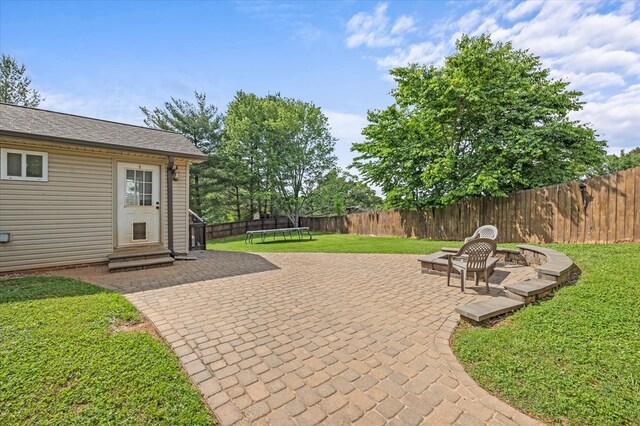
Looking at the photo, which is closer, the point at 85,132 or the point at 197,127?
the point at 85,132

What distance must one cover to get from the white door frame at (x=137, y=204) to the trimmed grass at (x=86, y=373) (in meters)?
3.68

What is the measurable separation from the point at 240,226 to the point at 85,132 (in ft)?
51.5

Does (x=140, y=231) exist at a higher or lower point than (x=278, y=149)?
lower

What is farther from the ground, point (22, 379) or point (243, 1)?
point (243, 1)

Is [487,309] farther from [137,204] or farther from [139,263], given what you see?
[137,204]

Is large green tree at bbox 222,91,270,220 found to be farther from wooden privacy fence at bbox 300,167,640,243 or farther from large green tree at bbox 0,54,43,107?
large green tree at bbox 0,54,43,107

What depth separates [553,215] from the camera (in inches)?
328

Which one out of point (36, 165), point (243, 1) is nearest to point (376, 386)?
point (36, 165)

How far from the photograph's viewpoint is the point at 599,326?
2.89 m

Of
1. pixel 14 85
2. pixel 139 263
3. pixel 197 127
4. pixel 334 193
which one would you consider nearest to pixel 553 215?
pixel 139 263

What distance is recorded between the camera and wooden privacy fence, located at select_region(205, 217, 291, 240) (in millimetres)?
20219

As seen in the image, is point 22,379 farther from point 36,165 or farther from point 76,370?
point 36,165

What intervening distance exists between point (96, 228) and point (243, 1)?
7.13 meters

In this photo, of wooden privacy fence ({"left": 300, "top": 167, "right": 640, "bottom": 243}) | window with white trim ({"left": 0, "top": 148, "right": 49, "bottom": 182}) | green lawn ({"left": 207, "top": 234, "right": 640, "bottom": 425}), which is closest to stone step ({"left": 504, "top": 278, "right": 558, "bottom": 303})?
green lawn ({"left": 207, "top": 234, "right": 640, "bottom": 425})
